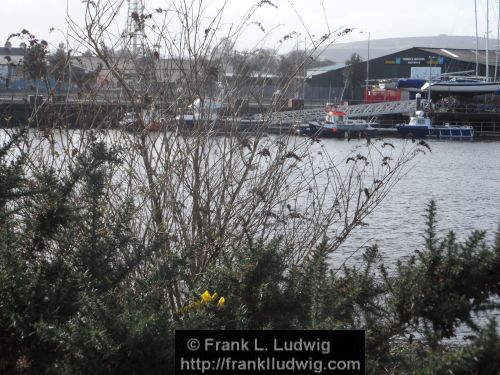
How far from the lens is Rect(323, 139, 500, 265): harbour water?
13.4 metres

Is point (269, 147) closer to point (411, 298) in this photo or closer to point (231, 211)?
point (231, 211)

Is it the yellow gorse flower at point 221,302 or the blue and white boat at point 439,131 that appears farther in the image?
the blue and white boat at point 439,131

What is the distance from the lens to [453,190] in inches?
968

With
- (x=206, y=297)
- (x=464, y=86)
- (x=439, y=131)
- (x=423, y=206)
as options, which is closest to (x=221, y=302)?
(x=206, y=297)

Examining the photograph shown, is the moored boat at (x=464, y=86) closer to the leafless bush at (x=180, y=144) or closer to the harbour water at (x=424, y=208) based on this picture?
the harbour water at (x=424, y=208)

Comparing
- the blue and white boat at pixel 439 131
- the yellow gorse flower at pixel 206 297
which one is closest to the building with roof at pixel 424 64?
the blue and white boat at pixel 439 131

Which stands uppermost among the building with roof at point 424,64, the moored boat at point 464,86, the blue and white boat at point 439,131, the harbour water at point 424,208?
the building with roof at point 424,64

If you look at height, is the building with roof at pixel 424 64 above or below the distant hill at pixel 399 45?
below

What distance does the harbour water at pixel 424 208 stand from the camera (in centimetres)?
1338

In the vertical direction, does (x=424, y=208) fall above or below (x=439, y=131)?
below

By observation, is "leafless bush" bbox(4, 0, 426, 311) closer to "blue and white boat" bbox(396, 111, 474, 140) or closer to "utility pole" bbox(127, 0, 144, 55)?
"utility pole" bbox(127, 0, 144, 55)

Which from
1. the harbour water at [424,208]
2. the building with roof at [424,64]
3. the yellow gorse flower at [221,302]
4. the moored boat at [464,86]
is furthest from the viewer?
the building with roof at [424,64]

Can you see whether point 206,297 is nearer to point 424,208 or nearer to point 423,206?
point 424,208

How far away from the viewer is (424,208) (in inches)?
315
